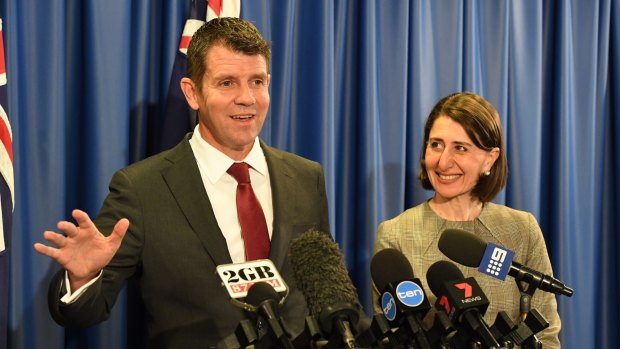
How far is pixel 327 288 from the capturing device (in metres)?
1.26

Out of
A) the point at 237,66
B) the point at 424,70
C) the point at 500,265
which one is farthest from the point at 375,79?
the point at 500,265

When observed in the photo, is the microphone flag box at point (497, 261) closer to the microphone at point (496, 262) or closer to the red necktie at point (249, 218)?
the microphone at point (496, 262)

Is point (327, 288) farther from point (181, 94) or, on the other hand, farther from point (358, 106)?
point (358, 106)

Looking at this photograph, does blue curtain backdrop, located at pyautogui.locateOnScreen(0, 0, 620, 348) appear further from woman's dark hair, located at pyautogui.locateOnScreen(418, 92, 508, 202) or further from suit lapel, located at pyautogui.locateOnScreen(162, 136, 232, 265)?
woman's dark hair, located at pyautogui.locateOnScreen(418, 92, 508, 202)

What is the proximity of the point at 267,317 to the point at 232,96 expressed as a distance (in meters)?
1.08

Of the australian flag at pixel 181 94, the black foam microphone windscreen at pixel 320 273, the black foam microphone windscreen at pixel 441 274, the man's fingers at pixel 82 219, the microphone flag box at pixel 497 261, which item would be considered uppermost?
the australian flag at pixel 181 94

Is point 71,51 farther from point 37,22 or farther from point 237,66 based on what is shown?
point 237,66

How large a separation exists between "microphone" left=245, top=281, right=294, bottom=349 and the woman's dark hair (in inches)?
52.3

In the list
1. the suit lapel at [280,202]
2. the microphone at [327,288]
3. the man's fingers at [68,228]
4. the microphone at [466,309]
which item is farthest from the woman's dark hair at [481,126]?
the man's fingers at [68,228]

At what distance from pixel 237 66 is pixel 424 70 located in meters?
1.41

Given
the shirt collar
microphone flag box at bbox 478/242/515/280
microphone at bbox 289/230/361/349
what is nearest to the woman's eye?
the shirt collar

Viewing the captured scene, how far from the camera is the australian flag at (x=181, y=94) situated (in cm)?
266

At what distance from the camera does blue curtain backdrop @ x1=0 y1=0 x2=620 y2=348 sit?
8.41ft

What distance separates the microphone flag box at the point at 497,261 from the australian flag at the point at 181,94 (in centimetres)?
143
